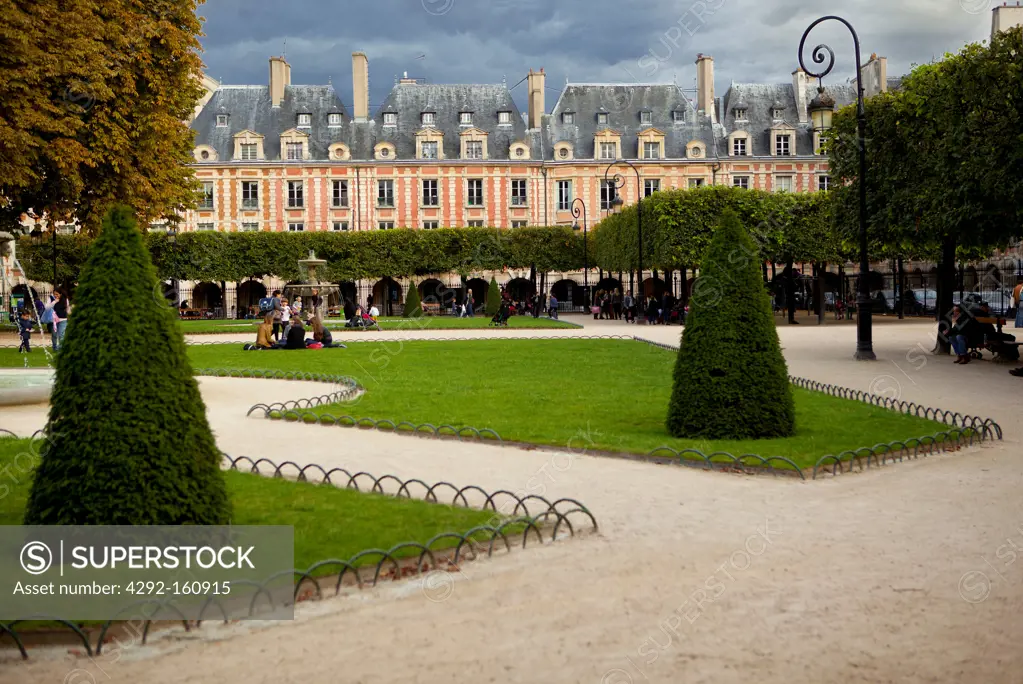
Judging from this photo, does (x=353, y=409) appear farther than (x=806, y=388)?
No

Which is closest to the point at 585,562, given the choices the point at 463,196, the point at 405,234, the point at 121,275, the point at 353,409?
the point at 121,275

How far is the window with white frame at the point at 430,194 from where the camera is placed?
2157 inches

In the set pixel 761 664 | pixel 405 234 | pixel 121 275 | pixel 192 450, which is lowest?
pixel 761 664

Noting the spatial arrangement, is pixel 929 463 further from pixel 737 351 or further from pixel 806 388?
pixel 806 388

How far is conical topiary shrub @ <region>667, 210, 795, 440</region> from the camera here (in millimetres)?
8367

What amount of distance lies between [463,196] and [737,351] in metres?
47.6

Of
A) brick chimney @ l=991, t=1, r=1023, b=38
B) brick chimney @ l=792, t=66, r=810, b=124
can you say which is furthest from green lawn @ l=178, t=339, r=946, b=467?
brick chimney @ l=792, t=66, r=810, b=124

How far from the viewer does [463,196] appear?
181 ft

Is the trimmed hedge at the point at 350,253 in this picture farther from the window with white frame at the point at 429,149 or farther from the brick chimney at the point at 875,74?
the brick chimney at the point at 875,74

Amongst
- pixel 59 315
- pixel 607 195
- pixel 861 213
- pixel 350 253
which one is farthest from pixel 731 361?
pixel 607 195

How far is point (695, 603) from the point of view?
440 centimetres

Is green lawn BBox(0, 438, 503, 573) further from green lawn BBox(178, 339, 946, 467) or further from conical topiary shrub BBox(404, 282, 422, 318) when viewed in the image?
conical topiary shrub BBox(404, 282, 422, 318)

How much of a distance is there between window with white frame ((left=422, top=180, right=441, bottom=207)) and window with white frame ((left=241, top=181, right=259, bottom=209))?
9.01 metres

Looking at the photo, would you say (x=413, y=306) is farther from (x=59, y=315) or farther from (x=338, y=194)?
(x=59, y=315)
